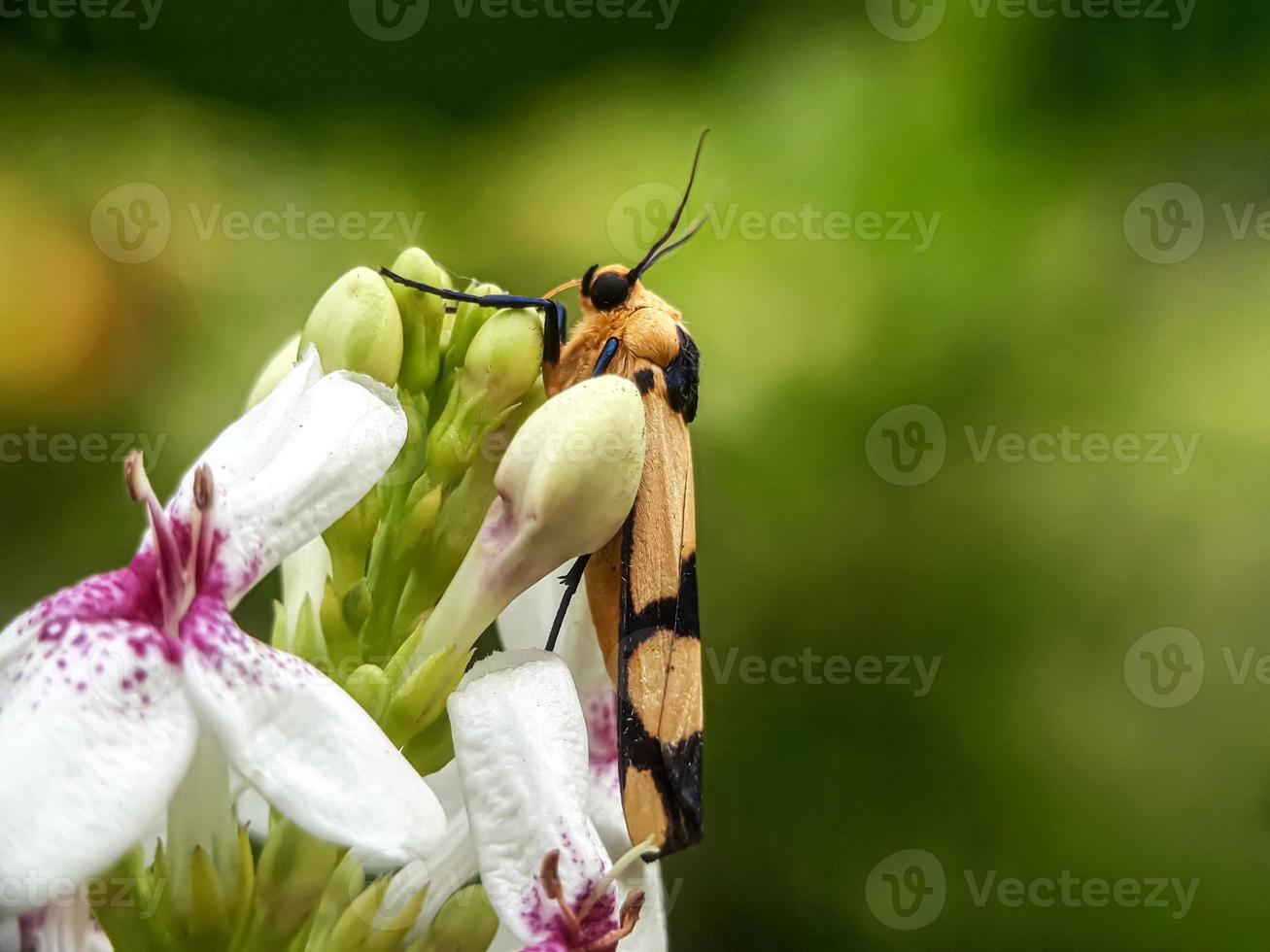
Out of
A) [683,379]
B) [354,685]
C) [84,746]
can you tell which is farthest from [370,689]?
[683,379]

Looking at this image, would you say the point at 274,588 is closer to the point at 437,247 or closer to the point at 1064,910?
the point at 437,247

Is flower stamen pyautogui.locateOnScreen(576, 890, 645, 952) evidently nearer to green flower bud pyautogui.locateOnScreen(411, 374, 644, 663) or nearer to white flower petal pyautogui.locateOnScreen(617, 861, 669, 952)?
white flower petal pyautogui.locateOnScreen(617, 861, 669, 952)

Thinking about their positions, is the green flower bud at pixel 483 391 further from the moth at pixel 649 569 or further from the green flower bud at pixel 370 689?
the green flower bud at pixel 370 689

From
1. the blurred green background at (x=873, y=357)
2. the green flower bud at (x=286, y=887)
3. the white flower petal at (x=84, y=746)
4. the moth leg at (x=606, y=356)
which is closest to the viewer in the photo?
the white flower petal at (x=84, y=746)

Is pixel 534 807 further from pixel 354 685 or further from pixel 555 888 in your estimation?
pixel 354 685

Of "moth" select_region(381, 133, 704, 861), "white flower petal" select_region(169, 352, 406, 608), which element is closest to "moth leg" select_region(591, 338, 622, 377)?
"moth" select_region(381, 133, 704, 861)

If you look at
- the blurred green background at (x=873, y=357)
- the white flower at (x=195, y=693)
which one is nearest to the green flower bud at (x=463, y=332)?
the white flower at (x=195, y=693)

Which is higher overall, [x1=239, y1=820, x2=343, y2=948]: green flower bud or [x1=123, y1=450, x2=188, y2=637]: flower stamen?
[x1=123, y1=450, x2=188, y2=637]: flower stamen
